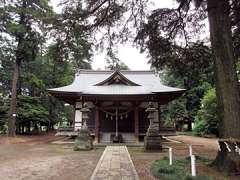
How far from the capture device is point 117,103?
22391mm

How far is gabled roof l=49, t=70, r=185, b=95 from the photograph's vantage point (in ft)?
69.4

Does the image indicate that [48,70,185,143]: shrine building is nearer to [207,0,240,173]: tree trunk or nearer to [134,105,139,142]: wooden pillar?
[134,105,139,142]: wooden pillar

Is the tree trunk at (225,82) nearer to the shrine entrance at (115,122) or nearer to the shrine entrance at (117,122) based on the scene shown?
the shrine entrance at (117,122)

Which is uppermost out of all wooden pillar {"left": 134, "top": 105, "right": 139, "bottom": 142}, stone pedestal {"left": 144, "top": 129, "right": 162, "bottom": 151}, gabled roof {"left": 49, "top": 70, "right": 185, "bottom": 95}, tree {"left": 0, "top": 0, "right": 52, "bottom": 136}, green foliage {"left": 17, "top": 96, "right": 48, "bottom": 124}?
tree {"left": 0, "top": 0, "right": 52, "bottom": 136}

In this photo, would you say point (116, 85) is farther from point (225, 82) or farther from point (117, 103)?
point (225, 82)

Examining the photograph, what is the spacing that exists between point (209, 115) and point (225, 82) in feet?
74.2

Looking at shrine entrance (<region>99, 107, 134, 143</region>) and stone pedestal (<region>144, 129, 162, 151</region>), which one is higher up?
shrine entrance (<region>99, 107, 134, 143</region>)

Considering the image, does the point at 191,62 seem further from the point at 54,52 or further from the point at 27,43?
the point at 27,43

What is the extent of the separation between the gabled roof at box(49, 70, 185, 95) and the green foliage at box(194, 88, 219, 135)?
612 centimetres

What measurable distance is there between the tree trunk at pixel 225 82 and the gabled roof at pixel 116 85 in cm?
1202

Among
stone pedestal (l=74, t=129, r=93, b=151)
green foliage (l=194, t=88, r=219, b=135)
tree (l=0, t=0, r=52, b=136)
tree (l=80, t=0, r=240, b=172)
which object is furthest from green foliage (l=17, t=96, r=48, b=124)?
tree (l=80, t=0, r=240, b=172)

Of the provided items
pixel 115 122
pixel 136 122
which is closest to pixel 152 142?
pixel 136 122

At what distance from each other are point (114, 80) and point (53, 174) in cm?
1628

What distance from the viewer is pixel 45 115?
31.5 m
